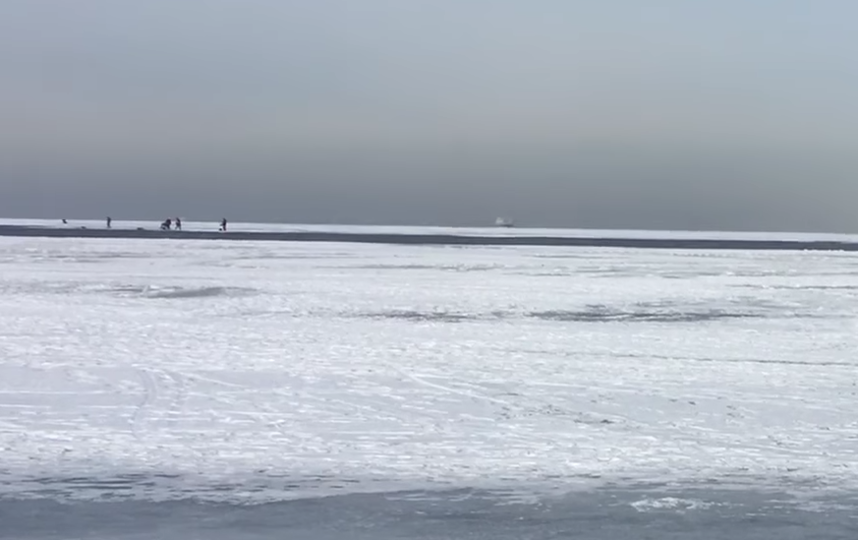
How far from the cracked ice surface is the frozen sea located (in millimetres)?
39

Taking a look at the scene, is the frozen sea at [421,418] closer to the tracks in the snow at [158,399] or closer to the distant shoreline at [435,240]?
the tracks in the snow at [158,399]

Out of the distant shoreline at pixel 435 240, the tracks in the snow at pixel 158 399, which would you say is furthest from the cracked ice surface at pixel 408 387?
the distant shoreline at pixel 435 240

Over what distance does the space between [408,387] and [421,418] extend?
4.55ft

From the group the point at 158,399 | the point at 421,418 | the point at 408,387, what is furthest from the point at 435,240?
the point at 421,418

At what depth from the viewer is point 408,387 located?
10.4 metres

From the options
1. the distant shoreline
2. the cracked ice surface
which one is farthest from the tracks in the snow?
the distant shoreline

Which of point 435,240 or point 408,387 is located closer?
point 408,387

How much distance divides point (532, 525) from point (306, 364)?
596 centimetres

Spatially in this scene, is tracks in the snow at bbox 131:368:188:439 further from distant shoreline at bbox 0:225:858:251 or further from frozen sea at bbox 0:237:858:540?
distant shoreline at bbox 0:225:858:251

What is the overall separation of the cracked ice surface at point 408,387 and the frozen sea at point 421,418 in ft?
0.13

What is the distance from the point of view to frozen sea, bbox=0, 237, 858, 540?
6355mm

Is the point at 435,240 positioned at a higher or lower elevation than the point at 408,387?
higher

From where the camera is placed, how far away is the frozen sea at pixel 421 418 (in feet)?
20.9

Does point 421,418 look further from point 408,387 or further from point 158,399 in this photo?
point 158,399
